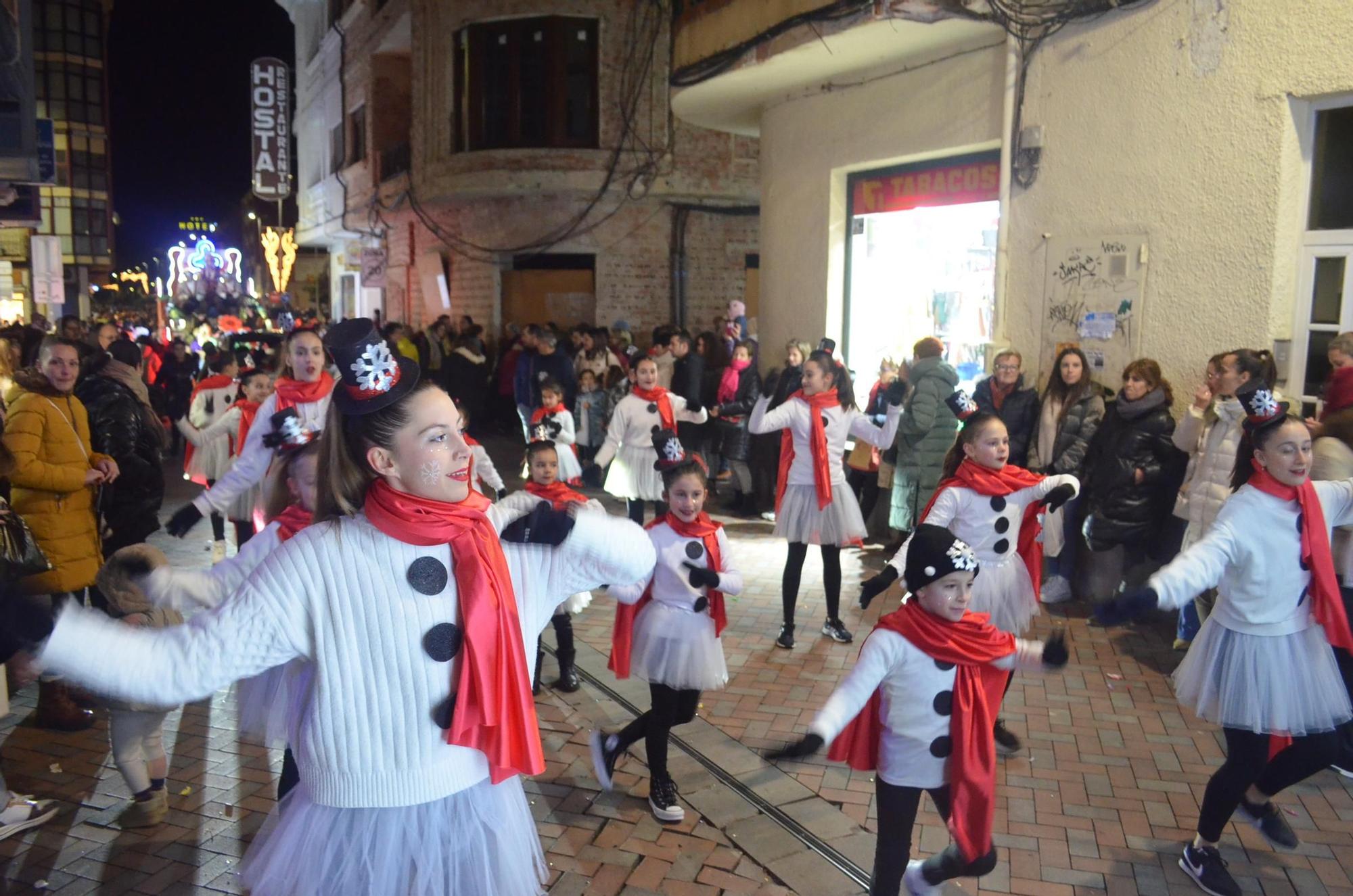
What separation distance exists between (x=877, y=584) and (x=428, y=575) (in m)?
2.19

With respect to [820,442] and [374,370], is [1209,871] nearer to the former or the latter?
[820,442]

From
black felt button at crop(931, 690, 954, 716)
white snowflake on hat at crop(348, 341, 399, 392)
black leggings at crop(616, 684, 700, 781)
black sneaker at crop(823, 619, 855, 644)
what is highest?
white snowflake on hat at crop(348, 341, 399, 392)

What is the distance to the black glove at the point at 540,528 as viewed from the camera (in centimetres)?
252

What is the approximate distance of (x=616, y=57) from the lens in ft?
63.6

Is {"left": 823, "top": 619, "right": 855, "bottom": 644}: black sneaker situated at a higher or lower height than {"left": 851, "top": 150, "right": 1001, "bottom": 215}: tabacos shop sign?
lower

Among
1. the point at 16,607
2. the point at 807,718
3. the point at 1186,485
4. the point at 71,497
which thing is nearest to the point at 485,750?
the point at 16,607

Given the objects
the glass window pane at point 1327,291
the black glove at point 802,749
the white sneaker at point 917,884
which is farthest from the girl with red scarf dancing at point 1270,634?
the glass window pane at point 1327,291

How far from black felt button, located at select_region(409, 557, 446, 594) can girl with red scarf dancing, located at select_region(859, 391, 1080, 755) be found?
3250 millimetres

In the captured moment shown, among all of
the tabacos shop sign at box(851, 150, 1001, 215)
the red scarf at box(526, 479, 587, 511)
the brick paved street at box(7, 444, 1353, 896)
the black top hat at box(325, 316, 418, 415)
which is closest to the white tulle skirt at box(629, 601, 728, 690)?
the brick paved street at box(7, 444, 1353, 896)

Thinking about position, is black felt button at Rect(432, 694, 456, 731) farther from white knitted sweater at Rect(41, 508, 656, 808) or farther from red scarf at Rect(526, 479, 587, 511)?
red scarf at Rect(526, 479, 587, 511)

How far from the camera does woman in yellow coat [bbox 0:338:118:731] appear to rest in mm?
5699

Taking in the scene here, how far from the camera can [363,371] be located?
235 cm

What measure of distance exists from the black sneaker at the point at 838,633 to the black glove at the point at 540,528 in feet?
16.2

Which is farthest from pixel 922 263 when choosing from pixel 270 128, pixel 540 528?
Answer: pixel 270 128
